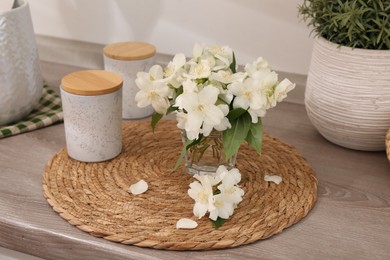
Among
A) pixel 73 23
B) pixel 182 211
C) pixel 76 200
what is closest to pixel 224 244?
pixel 182 211

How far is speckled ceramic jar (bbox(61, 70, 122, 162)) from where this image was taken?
920 millimetres

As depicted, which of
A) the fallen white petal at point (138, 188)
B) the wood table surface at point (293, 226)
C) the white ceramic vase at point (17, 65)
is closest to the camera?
the wood table surface at point (293, 226)

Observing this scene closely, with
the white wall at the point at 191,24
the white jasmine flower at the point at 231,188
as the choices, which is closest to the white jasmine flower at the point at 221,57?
the white jasmine flower at the point at 231,188

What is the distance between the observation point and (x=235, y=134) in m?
0.85

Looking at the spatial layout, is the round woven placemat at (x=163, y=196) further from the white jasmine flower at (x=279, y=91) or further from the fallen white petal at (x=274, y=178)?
the white jasmine flower at (x=279, y=91)

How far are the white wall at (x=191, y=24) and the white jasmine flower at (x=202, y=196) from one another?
496 millimetres

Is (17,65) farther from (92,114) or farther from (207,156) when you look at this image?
(207,156)

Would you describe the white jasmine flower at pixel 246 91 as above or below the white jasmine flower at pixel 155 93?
above

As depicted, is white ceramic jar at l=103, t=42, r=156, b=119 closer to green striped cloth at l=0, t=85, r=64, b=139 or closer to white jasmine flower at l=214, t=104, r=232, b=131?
green striped cloth at l=0, t=85, r=64, b=139

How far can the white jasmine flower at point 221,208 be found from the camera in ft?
2.66

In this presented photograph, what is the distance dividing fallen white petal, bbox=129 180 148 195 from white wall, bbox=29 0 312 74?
0.47m

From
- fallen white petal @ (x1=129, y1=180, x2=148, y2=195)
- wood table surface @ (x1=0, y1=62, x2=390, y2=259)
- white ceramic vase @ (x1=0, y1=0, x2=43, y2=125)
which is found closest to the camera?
wood table surface @ (x1=0, y1=62, x2=390, y2=259)

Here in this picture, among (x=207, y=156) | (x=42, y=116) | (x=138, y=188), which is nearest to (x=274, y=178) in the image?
(x=207, y=156)

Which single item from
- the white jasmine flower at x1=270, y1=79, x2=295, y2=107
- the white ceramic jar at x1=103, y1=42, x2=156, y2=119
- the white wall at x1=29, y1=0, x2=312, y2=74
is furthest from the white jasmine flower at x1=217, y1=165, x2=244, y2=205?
the white wall at x1=29, y1=0, x2=312, y2=74
